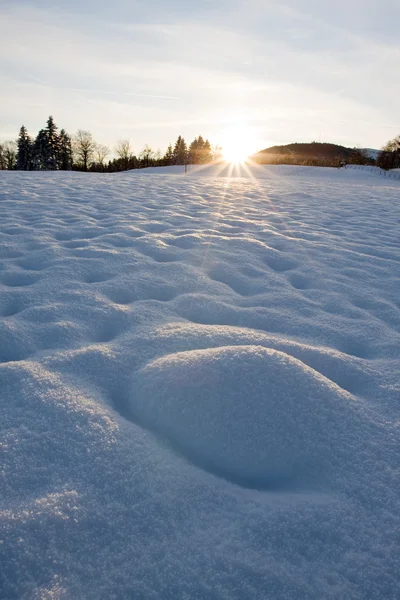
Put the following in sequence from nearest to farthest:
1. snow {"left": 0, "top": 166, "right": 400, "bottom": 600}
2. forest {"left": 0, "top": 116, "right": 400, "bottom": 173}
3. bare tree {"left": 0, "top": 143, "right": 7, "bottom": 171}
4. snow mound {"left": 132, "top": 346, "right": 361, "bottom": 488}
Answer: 1. snow {"left": 0, "top": 166, "right": 400, "bottom": 600}
2. snow mound {"left": 132, "top": 346, "right": 361, "bottom": 488}
3. forest {"left": 0, "top": 116, "right": 400, "bottom": 173}
4. bare tree {"left": 0, "top": 143, "right": 7, "bottom": 171}

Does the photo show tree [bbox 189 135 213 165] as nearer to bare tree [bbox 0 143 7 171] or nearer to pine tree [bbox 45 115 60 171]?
pine tree [bbox 45 115 60 171]

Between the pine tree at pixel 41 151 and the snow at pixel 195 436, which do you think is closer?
the snow at pixel 195 436

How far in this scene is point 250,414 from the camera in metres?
1.42

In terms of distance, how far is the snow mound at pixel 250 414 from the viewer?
4.31ft

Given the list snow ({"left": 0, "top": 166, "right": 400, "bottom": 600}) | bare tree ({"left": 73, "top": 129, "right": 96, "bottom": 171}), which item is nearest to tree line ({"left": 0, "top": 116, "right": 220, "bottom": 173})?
bare tree ({"left": 73, "top": 129, "right": 96, "bottom": 171})

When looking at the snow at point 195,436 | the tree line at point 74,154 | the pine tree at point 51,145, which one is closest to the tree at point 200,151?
the tree line at point 74,154

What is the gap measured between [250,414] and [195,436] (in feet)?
0.76

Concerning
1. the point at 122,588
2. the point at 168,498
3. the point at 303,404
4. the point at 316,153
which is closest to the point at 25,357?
the point at 168,498

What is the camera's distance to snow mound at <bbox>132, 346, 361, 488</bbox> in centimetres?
131

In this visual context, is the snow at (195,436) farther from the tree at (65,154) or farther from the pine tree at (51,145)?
the tree at (65,154)

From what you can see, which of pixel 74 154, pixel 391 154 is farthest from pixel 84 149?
pixel 391 154

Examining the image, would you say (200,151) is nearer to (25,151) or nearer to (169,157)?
(169,157)

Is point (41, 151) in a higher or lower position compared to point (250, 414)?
higher

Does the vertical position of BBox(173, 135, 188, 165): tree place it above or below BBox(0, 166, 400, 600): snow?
above
